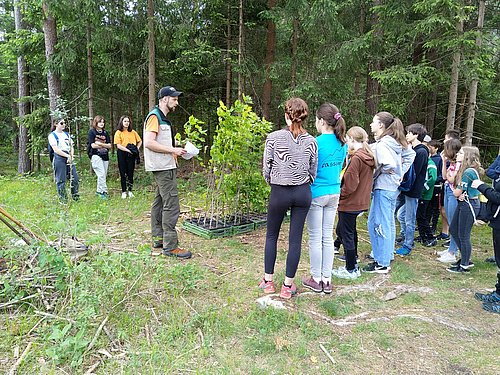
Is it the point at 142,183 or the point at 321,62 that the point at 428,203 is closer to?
the point at 321,62

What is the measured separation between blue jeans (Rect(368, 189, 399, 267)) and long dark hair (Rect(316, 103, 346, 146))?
4.14ft

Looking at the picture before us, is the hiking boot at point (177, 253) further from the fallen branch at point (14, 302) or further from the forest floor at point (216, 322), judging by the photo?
the fallen branch at point (14, 302)

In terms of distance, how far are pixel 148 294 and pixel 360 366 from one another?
1980 mm

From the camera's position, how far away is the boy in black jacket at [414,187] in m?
5.18

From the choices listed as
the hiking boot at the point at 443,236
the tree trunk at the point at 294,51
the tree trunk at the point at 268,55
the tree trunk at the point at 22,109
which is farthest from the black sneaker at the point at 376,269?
the tree trunk at the point at 22,109

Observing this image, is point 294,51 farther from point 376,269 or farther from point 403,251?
point 376,269

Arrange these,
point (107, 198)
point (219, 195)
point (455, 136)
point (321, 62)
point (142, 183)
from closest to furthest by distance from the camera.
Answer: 1. point (455, 136)
2. point (219, 195)
3. point (107, 198)
4. point (321, 62)
5. point (142, 183)

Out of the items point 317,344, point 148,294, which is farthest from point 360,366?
point 148,294

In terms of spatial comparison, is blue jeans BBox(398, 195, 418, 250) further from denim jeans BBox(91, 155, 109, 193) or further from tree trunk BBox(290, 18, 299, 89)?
denim jeans BBox(91, 155, 109, 193)

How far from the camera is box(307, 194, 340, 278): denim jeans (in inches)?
146

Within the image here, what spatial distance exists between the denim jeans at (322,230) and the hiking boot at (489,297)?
1602 millimetres

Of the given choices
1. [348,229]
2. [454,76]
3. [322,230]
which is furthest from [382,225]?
[454,76]

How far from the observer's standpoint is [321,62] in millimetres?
9180

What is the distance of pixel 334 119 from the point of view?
363 cm
